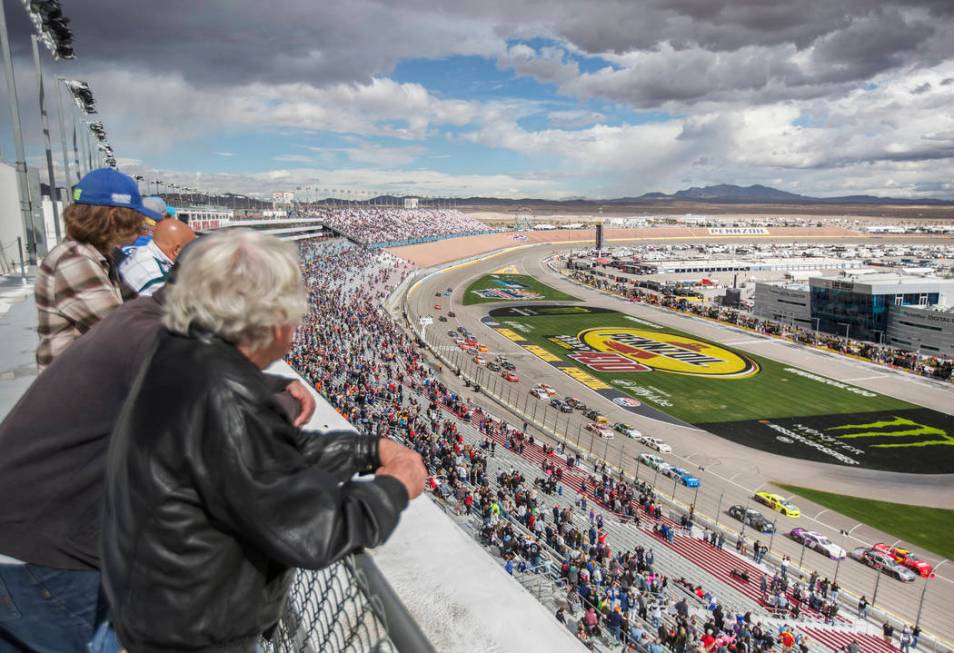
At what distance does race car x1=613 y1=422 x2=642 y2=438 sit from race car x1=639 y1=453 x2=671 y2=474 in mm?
2333

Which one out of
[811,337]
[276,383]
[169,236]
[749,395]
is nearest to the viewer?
[276,383]

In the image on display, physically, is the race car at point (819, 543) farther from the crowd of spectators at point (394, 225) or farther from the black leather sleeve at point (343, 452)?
the crowd of spectators at point (394, 225)

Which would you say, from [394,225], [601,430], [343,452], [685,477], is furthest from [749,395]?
[394,225]

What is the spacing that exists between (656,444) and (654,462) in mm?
2288

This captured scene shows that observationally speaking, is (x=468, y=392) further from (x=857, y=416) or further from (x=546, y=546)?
(x=857, y=416)

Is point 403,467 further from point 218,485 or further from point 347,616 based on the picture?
point 347,616

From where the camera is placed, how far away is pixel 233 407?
142 centimetres

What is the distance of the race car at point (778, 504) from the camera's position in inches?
860

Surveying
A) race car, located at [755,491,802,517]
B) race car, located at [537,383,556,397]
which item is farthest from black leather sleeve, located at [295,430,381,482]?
race car, located at [537,383,556,397]

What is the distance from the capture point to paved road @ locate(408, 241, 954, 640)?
17.9 metres

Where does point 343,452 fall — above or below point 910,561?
above

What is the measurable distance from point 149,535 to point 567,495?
20.8 m

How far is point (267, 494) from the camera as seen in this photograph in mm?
1411

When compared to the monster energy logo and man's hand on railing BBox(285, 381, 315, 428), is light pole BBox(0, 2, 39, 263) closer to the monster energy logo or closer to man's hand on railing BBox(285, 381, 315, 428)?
man's hand on railing BBox(285, 381, 315, 428)
